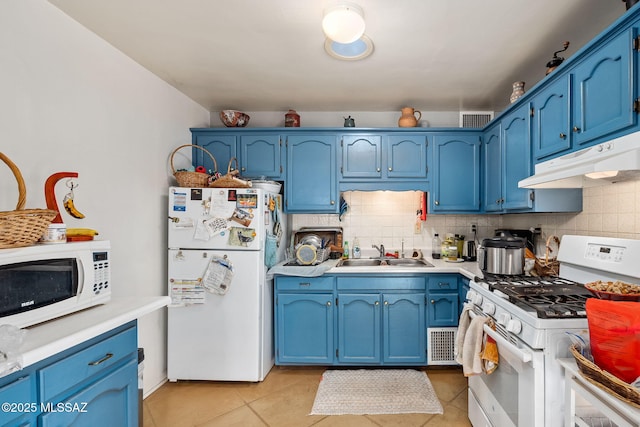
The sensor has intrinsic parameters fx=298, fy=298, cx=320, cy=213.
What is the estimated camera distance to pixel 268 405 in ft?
7.01

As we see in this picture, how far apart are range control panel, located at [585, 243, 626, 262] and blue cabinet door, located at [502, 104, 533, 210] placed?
0.42 metres

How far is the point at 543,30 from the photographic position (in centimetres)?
169

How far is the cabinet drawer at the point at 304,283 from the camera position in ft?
8.33

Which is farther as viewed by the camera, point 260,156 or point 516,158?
point 260,156

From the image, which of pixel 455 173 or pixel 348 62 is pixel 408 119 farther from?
pixel 348 62

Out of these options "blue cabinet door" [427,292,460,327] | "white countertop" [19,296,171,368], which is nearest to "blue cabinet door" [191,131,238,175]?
"white countertop" [19,296,171,368]

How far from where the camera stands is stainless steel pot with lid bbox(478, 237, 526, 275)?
1.91 meters

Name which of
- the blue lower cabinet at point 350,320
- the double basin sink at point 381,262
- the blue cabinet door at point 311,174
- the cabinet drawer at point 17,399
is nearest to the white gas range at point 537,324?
the blue lower cabinet at point 350,320

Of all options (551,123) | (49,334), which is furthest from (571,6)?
(49,334)

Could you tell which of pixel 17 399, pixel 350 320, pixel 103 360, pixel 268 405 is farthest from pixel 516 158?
pixel 17 399

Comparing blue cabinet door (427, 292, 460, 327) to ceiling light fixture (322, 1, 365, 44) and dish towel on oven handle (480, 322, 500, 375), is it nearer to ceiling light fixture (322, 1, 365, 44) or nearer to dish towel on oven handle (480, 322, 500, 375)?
dish towel on oven handle (480, 322, 500, 375)

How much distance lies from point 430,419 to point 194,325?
5.96 ft

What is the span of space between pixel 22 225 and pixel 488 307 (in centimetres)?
208

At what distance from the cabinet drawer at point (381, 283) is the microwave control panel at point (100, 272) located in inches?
65.6
